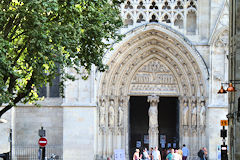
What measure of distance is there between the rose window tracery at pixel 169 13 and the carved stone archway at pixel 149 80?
470 mm

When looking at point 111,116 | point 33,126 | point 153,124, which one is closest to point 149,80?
point 153,124

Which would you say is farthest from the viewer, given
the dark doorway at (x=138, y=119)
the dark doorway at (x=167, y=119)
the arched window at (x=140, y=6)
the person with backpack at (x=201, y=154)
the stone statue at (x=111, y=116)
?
the dark doorway at (x=138, y=119)

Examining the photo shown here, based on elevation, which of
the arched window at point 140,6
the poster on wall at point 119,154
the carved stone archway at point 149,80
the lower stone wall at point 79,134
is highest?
the arched window at point 140,6

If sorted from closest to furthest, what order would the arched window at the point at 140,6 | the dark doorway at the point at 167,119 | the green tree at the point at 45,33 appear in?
the green tree at the point at 45,33
the arched window at the point at 140,6
the dark doorway at the point at 167,119

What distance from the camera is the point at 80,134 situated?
25.6 m

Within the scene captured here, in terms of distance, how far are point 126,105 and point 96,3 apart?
35.4 feet

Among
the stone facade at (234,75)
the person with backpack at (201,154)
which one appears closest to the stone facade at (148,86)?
the person with backpack at (201,154)

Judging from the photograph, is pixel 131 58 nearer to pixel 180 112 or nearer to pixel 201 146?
pixel 180 112

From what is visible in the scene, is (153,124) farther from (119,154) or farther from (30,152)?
(30,152)

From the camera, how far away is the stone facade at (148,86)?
2570cm

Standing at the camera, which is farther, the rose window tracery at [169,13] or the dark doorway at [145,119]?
the dark doorway at [145,119]

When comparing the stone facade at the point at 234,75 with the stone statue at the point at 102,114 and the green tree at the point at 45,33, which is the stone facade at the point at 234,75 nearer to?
the green tree at the point at 45,33

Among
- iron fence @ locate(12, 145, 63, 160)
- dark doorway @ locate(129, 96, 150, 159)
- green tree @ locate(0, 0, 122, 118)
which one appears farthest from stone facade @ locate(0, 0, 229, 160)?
green tree @ locate(0, 0, 122, 118)

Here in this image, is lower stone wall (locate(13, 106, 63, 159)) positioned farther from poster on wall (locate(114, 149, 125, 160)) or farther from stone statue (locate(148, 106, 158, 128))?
stone statue (locate(148, 106, 158, 128))
